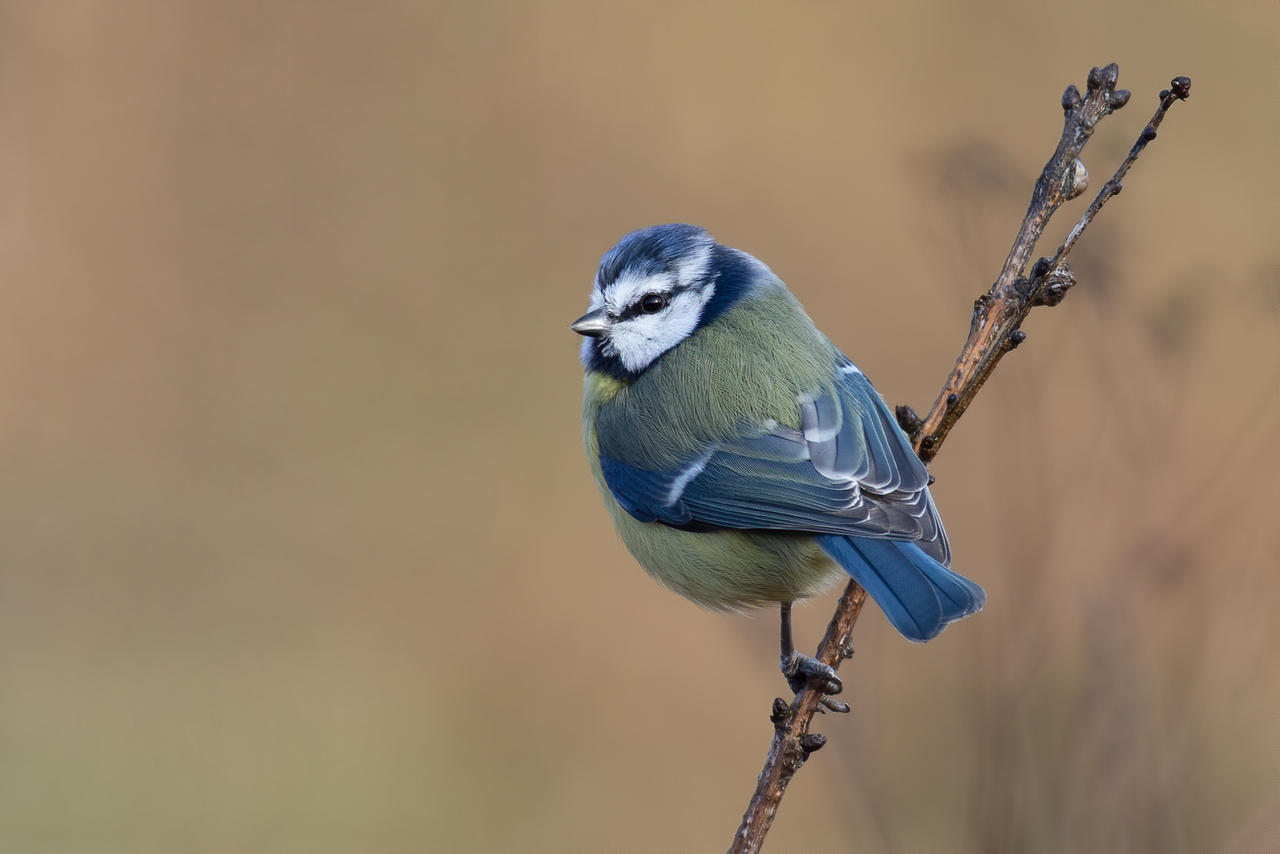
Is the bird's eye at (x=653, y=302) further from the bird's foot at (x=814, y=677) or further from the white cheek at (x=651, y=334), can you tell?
the bird's foot at (x=814, y=677)

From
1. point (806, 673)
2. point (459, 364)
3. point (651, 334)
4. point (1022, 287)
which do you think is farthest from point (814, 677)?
point (459, 364)

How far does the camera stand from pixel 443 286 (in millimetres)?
5223

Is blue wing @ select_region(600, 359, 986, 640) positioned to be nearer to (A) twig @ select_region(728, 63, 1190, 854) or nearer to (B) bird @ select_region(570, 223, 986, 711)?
(B) bird @ select_region(570, 223, 986, 711)

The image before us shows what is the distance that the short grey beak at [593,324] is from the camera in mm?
2764

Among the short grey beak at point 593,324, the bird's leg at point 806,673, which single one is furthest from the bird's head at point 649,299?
the bird's leg at point 806,673

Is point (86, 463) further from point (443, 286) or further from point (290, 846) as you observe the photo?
point (290, 846)

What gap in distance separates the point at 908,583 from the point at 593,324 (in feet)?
3.29

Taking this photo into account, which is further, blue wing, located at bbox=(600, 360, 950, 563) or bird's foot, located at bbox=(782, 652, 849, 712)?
blue wing, located at bbox=(600, 360, 950, 563)

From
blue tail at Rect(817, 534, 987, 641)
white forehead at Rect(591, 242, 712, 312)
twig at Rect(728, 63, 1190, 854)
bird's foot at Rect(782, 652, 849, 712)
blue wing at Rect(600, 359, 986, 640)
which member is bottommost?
bird's foot at Rect(782, 652, 849, 712)

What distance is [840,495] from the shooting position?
2385 millimetres

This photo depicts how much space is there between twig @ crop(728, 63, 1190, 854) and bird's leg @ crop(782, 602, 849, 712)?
0.03 m

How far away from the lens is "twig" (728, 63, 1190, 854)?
190cm

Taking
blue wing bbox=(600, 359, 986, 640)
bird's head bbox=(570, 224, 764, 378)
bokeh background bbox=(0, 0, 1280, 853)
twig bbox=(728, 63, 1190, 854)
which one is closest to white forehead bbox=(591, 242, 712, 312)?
bird's head bbox=(570, 224, 764, 378)

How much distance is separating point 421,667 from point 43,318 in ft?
8.40
